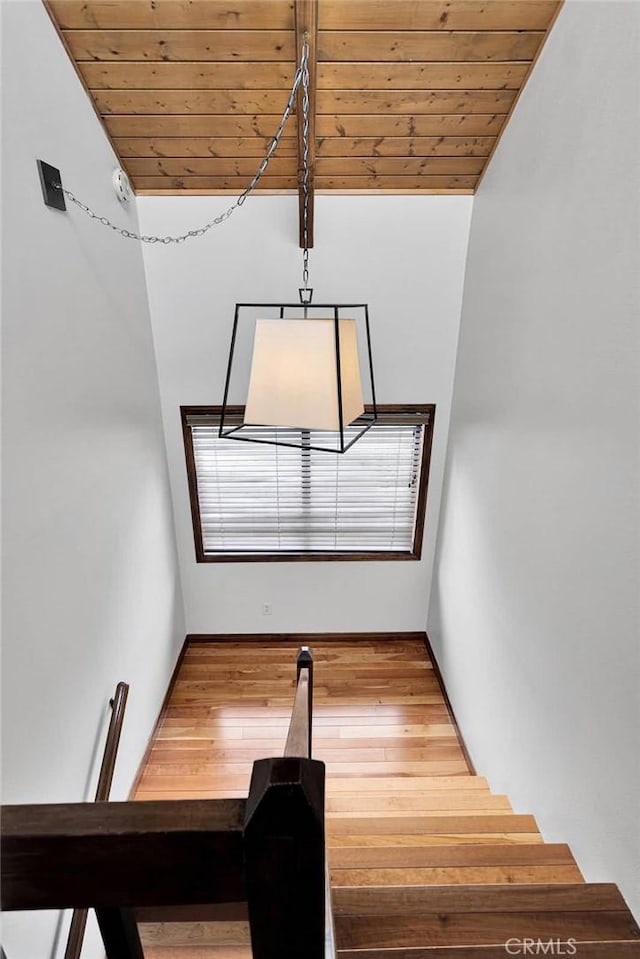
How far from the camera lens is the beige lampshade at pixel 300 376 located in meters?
1.64

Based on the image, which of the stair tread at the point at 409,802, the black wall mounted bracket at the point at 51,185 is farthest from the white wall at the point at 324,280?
the stair tread at the point at 409,802

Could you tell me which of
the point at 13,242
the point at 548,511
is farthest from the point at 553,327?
the point at 13,242

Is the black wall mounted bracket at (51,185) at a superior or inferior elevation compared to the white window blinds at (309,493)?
superior

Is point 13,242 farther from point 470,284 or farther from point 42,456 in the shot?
point 470,284

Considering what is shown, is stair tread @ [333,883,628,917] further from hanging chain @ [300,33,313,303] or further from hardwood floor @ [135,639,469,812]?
hanging chain @ [300,33,313,303]

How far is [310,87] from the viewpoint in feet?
6.59

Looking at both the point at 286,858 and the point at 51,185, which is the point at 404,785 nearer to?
the point at 286,858

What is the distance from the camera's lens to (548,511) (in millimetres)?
1779

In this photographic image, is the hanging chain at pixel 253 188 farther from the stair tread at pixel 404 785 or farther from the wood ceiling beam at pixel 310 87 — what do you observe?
the stair tread at pixel 404 785

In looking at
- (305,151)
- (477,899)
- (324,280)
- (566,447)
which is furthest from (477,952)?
(324,280)

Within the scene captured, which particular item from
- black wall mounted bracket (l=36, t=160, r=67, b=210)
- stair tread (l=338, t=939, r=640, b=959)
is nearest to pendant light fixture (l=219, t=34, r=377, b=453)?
black wall mounted bracket (l=36, t=160, r=67, b=210)

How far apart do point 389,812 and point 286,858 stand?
77.0 inches

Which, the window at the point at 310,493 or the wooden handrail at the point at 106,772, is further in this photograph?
the window at the point at 310,493

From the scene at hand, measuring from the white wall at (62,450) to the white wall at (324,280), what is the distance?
0.91ft
